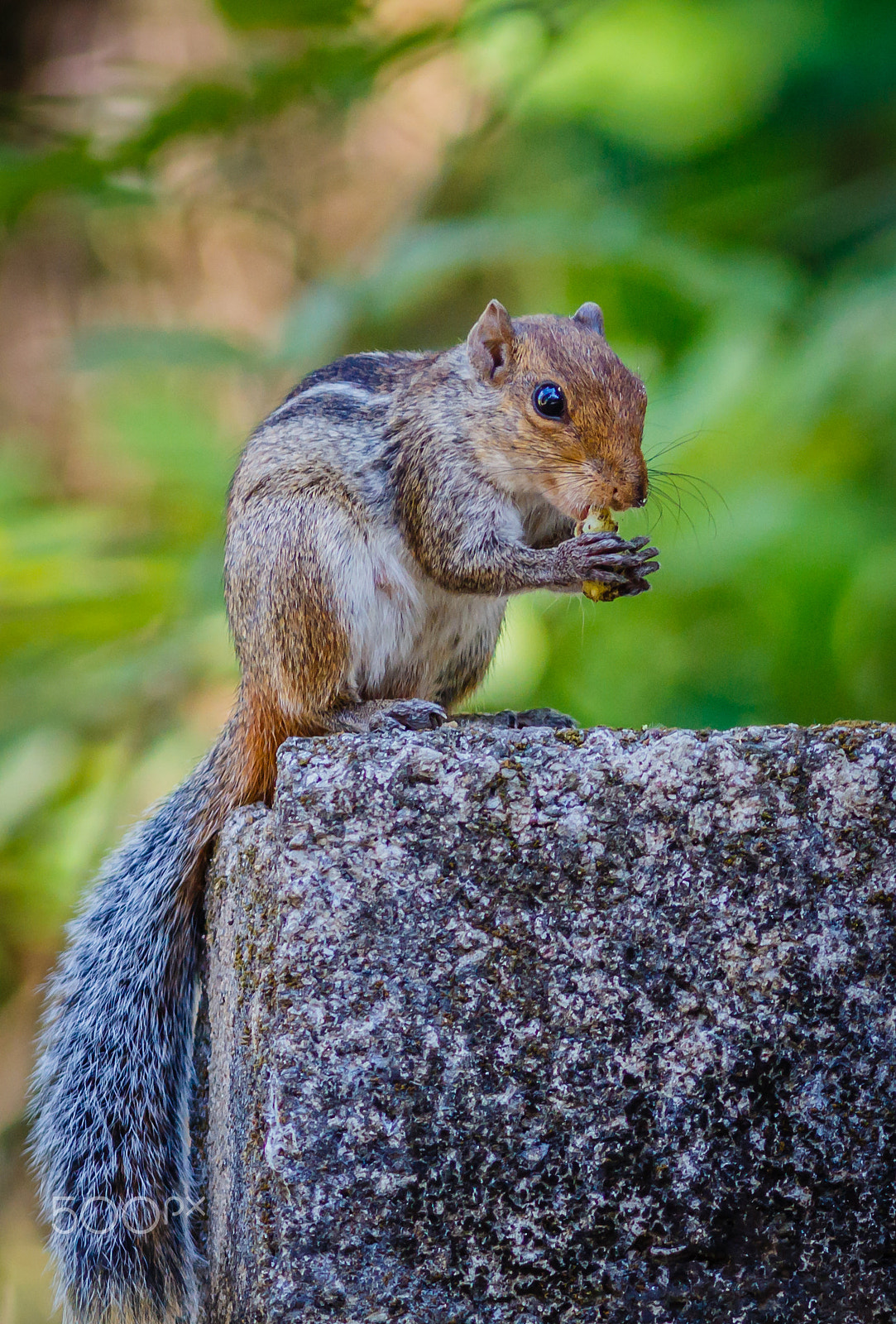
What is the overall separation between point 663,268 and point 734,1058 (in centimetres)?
282

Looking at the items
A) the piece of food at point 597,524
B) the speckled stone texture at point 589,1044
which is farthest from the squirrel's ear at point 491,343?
the speckled stone texture at point 589,1044

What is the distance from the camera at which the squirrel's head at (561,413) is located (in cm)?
198

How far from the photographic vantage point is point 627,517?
3.00 m

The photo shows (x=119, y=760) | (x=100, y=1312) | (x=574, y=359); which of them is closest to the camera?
(x=100, y=1312)

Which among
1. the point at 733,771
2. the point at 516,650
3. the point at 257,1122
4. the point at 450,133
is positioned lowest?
the point at 257,1122

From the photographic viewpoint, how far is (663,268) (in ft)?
12.4

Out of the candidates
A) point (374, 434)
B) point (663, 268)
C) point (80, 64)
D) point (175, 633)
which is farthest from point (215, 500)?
point (80, 64)

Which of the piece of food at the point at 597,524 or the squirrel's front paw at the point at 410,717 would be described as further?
the piece of food at the point at 597,524

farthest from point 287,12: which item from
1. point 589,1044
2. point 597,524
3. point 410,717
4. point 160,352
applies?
point 589,1044

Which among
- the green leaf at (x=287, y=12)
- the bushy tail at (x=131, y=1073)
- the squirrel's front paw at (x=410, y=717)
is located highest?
the green leaf at (x=287, y=12)

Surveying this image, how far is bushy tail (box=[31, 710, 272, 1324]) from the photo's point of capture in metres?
1.68

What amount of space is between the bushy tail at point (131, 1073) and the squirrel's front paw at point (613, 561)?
53 centimetres

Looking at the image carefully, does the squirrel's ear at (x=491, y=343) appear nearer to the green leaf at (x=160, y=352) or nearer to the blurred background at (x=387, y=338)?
the blurred background at (x=387, y=338)

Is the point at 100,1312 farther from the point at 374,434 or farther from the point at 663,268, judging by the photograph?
the point at 663,268
